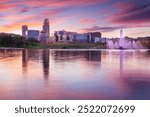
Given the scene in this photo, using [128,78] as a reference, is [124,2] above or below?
above

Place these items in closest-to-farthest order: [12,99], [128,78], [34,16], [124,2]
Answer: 1. [12,99]
2. [128,78]
3. [124,2]
4. [34,16]

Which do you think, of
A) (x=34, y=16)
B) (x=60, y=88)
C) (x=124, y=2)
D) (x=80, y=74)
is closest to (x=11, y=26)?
(x=34, y=16)

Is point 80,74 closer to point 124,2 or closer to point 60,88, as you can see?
point 60,88

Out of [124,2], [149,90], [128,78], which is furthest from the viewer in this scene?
[124,2]

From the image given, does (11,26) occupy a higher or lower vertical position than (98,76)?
higher

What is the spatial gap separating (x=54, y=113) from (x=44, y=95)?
2.06 feet

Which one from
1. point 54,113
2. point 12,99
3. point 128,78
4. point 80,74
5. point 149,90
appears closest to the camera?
point 54,113

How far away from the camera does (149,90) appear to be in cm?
622

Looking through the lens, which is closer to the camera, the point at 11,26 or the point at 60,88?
the point at 60,88

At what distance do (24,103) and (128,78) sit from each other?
3.24m

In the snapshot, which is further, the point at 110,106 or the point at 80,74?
the point at 80,74

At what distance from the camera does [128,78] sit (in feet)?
26.1

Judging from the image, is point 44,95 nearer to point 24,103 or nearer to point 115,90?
point 24,103

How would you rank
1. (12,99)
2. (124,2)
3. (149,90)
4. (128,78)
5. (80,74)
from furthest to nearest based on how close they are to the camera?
1. (124,2)
2. (80,74)
3. (128,78)
4. (149,90)
5. (12,99)
